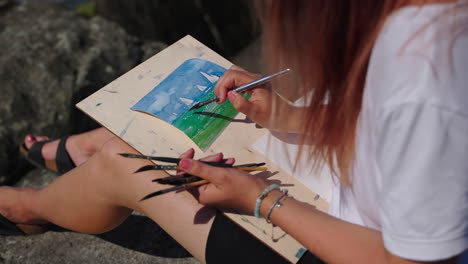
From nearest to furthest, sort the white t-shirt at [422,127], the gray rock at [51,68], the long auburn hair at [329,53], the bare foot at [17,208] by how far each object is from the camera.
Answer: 1. the white t-shirt at [422,127]
2. the long auburn hair at [329,53]
3. the bare foot at [17,208]
4. the gray rock at [51,68]

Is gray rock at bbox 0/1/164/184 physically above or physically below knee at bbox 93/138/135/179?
below

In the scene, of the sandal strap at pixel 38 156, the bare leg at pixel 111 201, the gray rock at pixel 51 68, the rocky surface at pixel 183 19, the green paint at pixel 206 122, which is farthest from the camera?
the rocky surface at pixel 183 19

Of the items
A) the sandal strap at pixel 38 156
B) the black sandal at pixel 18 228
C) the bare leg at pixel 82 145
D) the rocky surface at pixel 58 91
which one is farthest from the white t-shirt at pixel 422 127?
the sandal strap at pixel 38 156

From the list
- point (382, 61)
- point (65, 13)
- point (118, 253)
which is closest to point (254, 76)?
point (382, 61)

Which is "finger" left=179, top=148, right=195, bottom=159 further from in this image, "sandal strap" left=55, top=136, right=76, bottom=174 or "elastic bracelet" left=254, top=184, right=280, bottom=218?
"sandal strap" left=55, top=136, right=76, bottom=174

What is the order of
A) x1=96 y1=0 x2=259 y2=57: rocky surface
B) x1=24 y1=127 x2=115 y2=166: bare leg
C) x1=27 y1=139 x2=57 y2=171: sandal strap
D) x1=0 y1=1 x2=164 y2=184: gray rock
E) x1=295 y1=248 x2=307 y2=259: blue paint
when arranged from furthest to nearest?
x1=96 y1=0 x2=259 y2=57: rocky surface
x1=0 y1=1 x2=164 y2=184: gray rock
x1=27 y1=139 x2=57 y2=171: sandal strap
x1=24 y1=127 x2=115 y2=166: bare leg
x1=295 y1=248 x2=307 y2=259: blue paint

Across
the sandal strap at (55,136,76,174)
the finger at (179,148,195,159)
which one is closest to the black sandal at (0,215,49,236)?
the sandal strap at (55,136,76,174)

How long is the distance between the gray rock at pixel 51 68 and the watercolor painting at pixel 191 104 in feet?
3.14

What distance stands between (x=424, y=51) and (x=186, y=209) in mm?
601

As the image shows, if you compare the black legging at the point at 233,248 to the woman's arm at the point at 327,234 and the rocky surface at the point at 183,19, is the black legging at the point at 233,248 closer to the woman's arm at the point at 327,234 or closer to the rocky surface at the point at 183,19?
the woman's arm at the point at 327,234

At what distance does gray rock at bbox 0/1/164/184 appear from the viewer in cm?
194

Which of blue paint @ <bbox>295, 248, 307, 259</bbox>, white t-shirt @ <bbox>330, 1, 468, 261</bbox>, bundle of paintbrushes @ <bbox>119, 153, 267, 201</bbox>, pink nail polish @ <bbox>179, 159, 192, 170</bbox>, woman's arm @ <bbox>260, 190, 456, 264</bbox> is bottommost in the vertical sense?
blue paint @ <bbox>295, 248, 307, 259</bbox>

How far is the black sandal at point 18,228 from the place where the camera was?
1436 mm

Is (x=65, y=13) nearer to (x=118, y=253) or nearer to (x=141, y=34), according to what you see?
(x=141, y=34)
